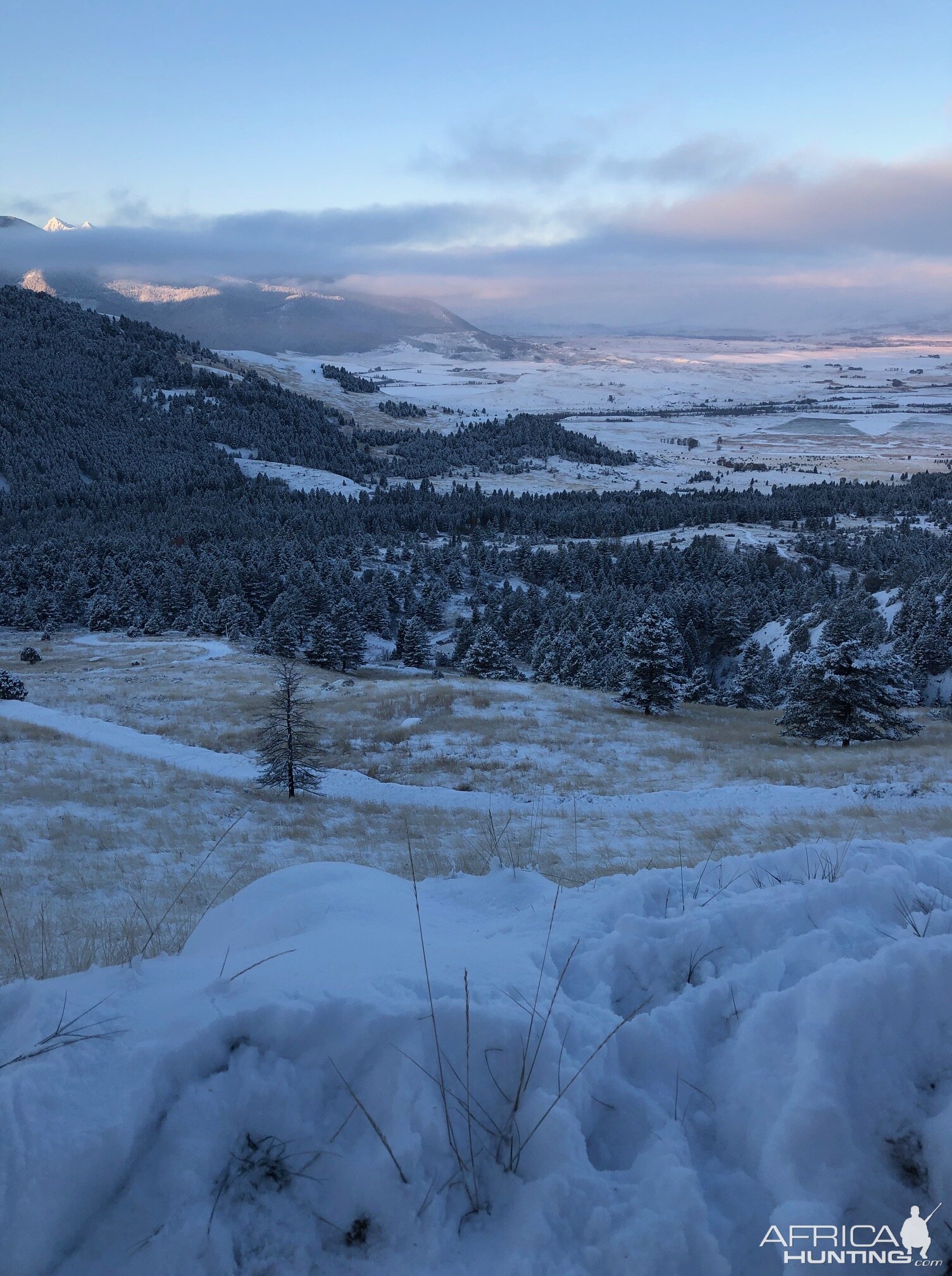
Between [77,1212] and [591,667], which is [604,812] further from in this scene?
[591,667]

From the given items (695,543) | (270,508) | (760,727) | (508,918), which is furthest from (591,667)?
(270,508)

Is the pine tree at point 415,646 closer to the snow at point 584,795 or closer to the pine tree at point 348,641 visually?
the pine tree at point 348,641

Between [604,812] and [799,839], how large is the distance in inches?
245

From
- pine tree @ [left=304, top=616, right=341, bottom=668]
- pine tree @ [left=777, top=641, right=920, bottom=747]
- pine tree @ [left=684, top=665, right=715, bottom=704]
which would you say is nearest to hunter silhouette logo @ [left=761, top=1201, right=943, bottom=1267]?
pine tree @ [left=777, top=641, right=920, bottom=747]

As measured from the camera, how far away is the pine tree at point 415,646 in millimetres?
66812

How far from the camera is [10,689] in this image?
2995 centimetres

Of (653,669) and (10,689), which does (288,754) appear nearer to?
(10,689)

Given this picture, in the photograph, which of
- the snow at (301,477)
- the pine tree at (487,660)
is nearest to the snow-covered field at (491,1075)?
the pine tree at (487,660)

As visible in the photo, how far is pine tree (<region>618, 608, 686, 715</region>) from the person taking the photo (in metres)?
32.8

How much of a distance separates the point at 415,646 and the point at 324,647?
1031 centimetres

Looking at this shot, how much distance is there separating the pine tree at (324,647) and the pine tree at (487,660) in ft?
43.3

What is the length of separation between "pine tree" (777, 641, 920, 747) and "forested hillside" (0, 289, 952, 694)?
25.4 m

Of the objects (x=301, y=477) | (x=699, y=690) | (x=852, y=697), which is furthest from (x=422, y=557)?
(x=301, y=477)

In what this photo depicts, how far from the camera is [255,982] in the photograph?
279 cm
